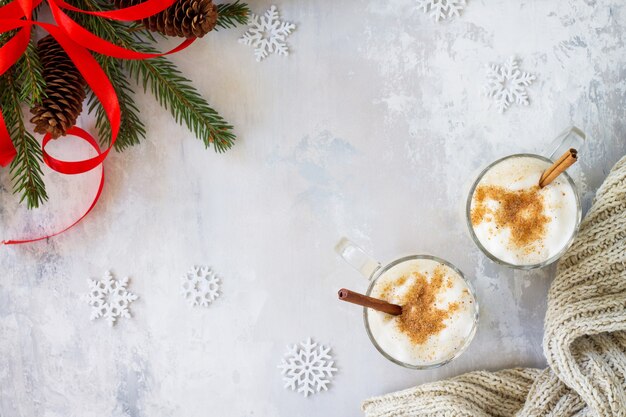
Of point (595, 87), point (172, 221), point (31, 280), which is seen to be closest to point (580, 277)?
point (595, 87)

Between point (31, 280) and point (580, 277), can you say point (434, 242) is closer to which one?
point (580, 277)

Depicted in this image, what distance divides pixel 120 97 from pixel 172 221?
0.88 feet

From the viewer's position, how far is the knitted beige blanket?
3.92 ft

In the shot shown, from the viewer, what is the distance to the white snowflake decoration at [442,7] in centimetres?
130

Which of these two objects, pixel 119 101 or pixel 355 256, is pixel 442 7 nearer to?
pixel 355 256

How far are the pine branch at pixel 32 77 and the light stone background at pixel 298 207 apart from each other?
0.18 metres

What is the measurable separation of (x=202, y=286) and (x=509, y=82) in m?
0.75

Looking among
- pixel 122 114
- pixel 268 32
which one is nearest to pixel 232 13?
pixel 268 32

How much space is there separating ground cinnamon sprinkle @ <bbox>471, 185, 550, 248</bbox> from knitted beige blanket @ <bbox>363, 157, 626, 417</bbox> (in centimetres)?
11

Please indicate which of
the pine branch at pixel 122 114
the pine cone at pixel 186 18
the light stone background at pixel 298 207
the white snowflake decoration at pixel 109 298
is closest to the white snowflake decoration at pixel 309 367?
the light stone background at pixel 298 207

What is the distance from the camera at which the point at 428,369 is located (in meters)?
Result: 1.25

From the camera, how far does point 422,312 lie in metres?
1.19

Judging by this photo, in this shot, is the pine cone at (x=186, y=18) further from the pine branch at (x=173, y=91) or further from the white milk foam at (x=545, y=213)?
the white milk foam at (x=545, y=213)

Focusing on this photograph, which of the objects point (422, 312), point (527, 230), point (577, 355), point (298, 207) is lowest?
point (577, 355)
